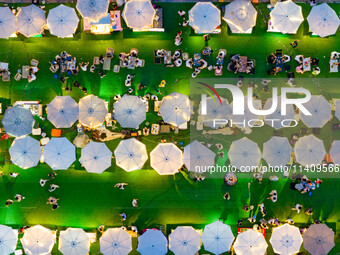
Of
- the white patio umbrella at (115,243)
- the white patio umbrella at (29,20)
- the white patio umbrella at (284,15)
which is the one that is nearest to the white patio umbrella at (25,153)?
the white patio umbrella at (115,243)

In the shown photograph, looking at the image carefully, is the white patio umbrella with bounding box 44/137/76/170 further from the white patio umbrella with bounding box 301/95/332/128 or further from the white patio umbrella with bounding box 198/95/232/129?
the white patio umbrella with bounding box 301/95/332/128

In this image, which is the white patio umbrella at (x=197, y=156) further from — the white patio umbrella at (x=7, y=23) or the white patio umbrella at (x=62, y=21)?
the white patio umbrella at (x=7, y=23)

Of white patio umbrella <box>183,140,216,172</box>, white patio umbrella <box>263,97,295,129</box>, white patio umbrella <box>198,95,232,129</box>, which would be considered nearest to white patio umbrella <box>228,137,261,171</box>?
white patio umbrella <box>183,140,216,172</box>

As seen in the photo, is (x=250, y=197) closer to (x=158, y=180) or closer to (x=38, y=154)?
(x=158, y=180)

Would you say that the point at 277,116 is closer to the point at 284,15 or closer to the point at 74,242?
the point at 284,15

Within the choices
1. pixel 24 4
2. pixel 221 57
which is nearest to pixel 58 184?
pixel 24 4
